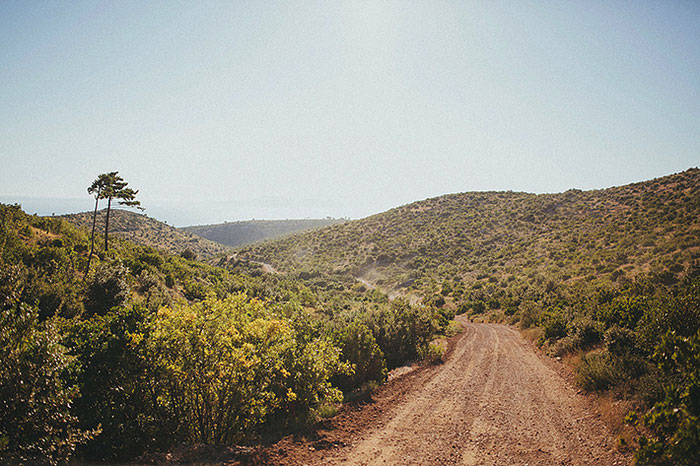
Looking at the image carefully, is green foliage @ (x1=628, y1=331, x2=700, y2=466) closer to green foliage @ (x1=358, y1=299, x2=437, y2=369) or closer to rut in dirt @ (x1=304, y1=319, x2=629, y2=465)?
rut in dirt @ (x1=304, y1=319, x2=629, y2=465)

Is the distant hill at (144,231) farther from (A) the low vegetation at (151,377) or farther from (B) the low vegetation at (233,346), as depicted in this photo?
(A) the low vegetation at (151,377)

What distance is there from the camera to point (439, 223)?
235ft

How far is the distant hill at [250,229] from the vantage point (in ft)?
456

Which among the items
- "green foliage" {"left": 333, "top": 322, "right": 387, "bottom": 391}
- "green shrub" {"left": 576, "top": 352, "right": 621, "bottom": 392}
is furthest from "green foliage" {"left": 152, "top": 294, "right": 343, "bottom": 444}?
"green shrub" {"left": 576, "top": 352, "right": 621, "bottom": 392}

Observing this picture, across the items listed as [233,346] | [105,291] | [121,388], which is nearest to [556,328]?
[233,346]

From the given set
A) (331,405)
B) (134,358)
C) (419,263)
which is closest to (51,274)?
(134,358)

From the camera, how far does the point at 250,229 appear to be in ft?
479

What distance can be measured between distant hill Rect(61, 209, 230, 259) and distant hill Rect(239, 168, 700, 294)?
20648 millimetres

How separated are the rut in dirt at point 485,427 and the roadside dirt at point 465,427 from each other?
0.02 m

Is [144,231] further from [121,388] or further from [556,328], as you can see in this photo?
[556,328]

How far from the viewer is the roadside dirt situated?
639 centimetres

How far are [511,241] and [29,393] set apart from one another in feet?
202

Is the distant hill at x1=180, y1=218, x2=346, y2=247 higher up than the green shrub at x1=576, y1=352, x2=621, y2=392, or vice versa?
the distant hill at x1=180, y1=218, x2=346, y2=247

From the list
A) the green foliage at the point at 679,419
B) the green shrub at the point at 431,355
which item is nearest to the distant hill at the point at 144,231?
the green shrub at the point at 431,355
